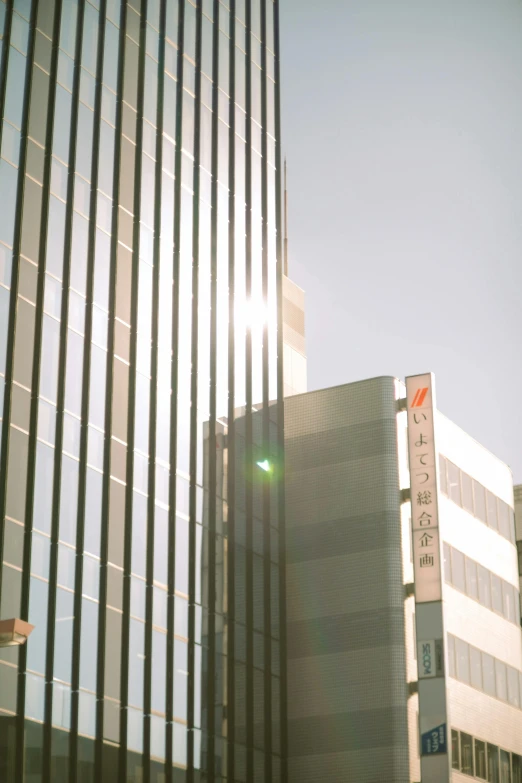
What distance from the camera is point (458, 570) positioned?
45.7 metres

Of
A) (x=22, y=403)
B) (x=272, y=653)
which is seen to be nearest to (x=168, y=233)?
(x=22, y=403)

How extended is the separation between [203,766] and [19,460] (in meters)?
11.6

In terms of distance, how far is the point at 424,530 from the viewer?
1607 inches

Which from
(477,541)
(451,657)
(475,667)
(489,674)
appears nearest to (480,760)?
(475,667)

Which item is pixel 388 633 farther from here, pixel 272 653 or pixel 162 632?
pixel 162 632

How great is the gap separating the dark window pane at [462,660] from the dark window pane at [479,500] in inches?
231

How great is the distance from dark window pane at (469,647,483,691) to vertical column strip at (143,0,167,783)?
15.5 metres

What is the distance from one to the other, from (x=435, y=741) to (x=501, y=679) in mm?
9250

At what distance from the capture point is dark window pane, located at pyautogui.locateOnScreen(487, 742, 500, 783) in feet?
146

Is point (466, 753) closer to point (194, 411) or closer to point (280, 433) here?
point (280, 433)

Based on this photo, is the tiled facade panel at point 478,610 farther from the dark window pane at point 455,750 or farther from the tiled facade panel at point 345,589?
the tiled facade panel at point 345,589

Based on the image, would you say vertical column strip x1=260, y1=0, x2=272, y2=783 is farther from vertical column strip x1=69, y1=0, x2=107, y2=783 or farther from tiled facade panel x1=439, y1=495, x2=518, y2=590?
vertical column strip x1=69, y1=0, x2=107, y2=783

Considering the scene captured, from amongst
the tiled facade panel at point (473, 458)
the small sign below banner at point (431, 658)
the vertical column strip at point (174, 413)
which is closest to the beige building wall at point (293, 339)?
the tiled facade panel at point (473, 458)

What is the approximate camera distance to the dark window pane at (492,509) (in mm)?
49500
